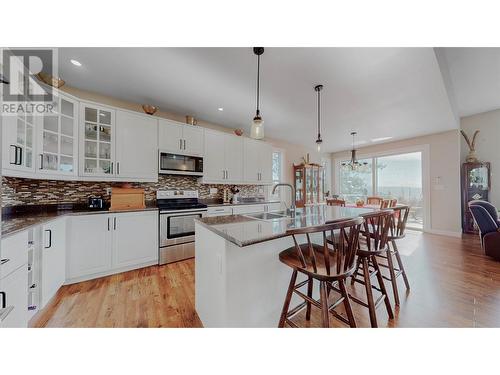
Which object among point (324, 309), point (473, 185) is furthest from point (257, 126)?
point (473, 185)

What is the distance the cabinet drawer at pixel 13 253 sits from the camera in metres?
1.20

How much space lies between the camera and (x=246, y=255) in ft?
4.30

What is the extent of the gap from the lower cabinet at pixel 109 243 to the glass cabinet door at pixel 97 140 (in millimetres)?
681

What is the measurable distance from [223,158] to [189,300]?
2.49m

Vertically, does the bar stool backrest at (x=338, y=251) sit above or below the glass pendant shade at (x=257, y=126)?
below

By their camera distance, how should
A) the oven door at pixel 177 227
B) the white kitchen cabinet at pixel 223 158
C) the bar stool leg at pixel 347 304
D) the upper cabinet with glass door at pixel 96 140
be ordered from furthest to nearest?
the white kitchen cabinet at pixel 223 158
the oven door at pixel 177 227
the upper cabinet with glass door at pixel 96 140
the bar stool leg at pixel 347 304

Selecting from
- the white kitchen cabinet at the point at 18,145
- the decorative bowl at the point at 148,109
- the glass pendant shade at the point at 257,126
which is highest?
the decorative bowl at the point at 148,109

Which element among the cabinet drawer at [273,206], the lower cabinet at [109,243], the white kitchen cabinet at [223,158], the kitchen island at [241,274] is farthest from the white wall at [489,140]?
the lower cabinet at [109,243]

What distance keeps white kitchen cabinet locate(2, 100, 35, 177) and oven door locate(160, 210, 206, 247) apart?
1423 millimetres

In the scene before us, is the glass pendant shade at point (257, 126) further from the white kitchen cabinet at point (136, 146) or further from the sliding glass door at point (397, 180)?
the sliding glass door at point (397, 180)

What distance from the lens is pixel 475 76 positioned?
276cm

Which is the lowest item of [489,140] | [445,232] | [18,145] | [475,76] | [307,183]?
[445,232]

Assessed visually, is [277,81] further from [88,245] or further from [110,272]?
[110,272]
